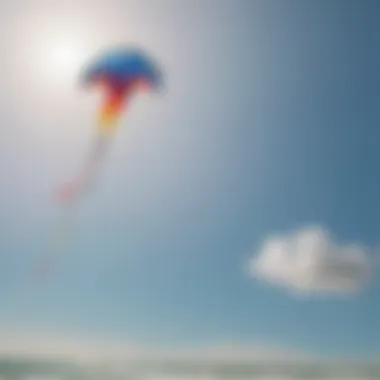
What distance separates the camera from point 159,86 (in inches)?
206

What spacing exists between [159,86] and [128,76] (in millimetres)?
354

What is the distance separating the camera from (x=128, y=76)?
16.6 feet
